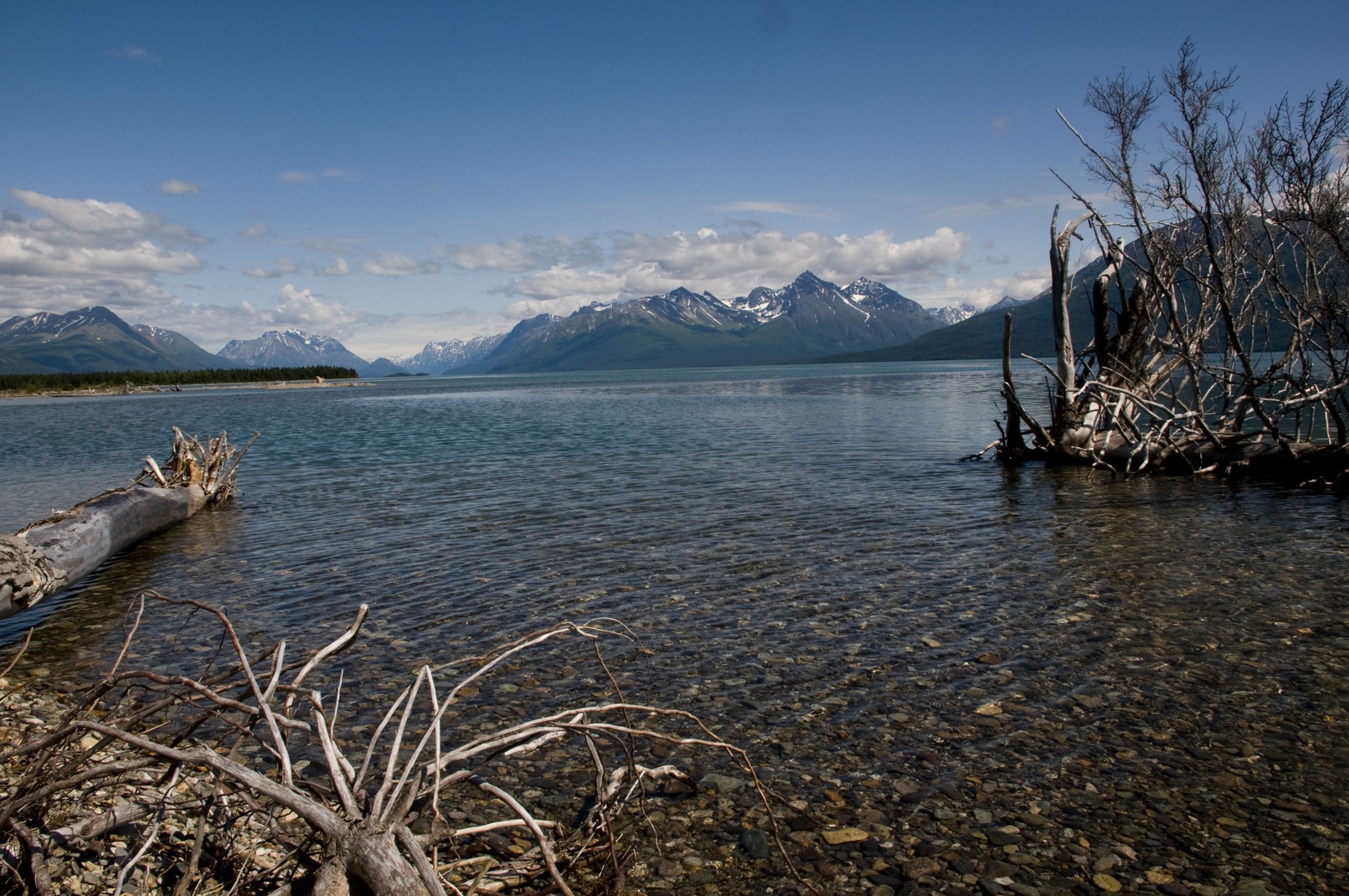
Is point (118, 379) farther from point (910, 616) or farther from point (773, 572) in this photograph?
point (910, 616)

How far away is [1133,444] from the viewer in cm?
2248

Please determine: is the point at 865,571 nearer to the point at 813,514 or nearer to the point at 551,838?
the point at 813,514

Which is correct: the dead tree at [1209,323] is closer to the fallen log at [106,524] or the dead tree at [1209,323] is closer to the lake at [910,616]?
the lake at [910,616]

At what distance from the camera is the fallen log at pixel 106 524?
11273mm

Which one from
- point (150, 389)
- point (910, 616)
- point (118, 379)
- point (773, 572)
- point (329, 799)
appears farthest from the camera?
point (118, 379)

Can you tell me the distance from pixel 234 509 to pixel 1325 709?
2210 centimetres

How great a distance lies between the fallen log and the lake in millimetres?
437

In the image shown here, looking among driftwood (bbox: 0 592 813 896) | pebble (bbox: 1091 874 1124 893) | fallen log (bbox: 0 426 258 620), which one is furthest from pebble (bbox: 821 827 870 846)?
fallen log (bbox: 0 426 258 620)

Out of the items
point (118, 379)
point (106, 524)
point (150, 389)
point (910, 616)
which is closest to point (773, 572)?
point (910, 616)

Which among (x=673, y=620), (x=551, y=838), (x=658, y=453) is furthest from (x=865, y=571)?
(x=658, y=453)

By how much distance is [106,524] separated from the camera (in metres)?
15.0

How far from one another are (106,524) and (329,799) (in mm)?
14027

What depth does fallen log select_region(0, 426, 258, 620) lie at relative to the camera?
37.0ft

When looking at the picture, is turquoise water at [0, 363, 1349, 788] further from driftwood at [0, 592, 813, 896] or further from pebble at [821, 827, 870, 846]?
driftwood at [0, 592, 813, 896]
